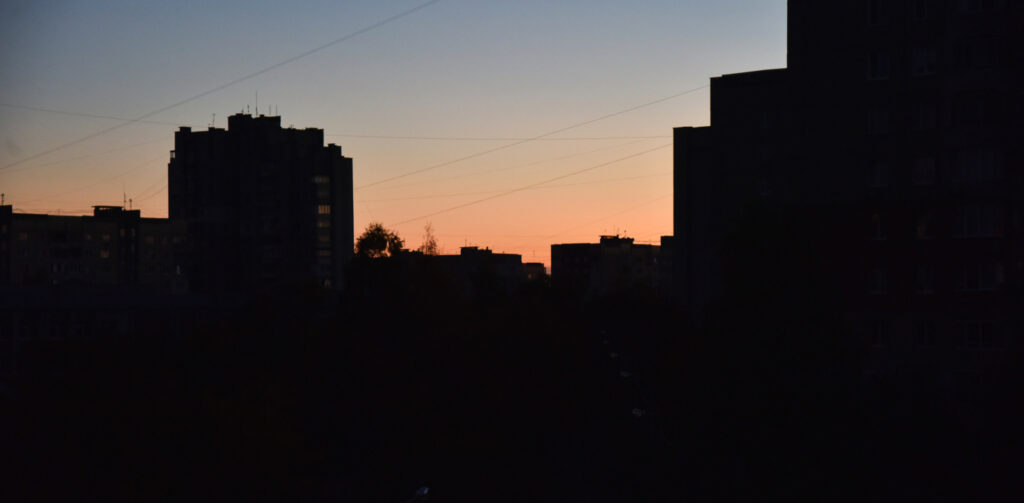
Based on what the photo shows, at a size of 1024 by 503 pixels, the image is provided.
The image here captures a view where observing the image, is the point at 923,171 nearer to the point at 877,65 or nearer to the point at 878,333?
the point at 877,65

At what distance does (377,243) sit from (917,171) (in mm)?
56912

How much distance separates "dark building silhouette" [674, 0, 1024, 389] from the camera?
47219 millimetres

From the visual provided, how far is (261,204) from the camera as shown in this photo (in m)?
152

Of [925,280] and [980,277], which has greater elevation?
[980,277]

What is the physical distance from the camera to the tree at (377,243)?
94.3 m

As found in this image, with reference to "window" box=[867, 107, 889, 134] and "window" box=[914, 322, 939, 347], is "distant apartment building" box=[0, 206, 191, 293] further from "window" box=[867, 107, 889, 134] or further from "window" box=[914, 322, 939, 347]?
Result: "window" box=[914, 322, 939, 347]

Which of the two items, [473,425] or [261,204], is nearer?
[473,425]

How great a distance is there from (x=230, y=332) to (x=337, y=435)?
22.2 meters

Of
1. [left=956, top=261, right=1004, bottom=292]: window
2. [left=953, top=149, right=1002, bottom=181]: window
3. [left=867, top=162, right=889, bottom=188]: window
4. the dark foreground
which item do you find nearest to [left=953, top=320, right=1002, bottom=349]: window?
[left=956, top=261, right=1004, bottom=292]: window

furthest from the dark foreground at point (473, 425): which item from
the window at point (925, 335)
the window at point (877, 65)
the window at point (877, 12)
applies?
the window at point (877, 12)

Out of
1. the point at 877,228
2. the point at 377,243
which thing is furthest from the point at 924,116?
the point at 377,243

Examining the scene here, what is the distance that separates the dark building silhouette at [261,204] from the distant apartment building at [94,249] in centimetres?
869

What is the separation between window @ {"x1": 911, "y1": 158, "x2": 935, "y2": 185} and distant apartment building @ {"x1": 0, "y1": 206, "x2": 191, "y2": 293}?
5171 inches

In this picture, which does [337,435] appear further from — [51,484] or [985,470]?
[985,470]
